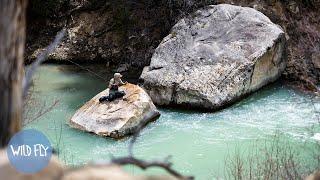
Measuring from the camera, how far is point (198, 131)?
33.1 feet

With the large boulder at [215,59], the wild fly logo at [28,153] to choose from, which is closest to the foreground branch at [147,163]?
the wild fly logo at [28,153]

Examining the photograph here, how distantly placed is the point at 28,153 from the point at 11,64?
39 cm

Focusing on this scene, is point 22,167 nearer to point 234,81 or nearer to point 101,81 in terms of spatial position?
point 234,81

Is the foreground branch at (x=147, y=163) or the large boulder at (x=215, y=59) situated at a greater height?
the foreground branch at (x=147, y=163)

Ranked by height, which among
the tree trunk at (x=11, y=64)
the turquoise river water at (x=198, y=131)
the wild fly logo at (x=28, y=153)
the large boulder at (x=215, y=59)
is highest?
the tree trunk at (x=11, y=64)

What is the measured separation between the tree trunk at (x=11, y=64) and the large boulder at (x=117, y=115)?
24.7 ft

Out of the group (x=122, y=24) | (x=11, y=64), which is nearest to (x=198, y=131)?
(x=122, y=24)

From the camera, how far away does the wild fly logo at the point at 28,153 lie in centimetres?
188

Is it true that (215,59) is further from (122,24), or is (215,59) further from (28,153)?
(28,153)

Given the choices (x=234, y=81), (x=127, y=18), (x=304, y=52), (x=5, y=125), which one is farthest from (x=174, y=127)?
(x=5, y=125)

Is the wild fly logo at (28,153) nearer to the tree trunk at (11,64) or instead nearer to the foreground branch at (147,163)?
the tree trunk at (11,64)

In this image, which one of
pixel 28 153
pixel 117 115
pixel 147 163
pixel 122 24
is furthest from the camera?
pixel 122 24

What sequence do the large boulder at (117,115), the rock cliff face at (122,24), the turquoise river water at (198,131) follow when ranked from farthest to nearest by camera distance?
the rock cliff face at (122,24) → the large boulder at (117,115) → the turquoise river water at (198,131)

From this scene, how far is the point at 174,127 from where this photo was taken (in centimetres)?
1029
